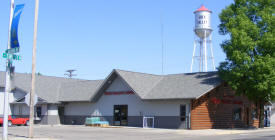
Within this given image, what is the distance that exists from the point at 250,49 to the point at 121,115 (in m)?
14.0

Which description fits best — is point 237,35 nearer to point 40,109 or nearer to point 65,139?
point 65,139

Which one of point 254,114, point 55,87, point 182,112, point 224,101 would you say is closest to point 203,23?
point 254,114

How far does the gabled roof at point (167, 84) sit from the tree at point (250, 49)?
1965mm

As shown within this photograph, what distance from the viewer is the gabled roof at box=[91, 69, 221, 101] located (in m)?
31.9

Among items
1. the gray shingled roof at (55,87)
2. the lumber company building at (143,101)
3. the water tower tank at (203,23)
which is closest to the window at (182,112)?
the lumber company building at (143,101)

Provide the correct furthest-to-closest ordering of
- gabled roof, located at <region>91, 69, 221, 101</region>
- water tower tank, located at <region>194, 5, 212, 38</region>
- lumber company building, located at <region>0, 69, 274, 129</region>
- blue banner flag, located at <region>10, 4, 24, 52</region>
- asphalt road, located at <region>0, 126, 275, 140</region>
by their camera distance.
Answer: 1. water tower tank, located at <region>194, 5, 212, 38</region>
2. lumber company building, located at <region>0, 69, 274, 129</region>
3. gabled roof, located at <region>91, 69, 221, 101</region>
4. asphalt road, located at <region>0, 126, 275, 140</region>
5. blue banner flag, located at <region>10, 4, 24, 52</region>

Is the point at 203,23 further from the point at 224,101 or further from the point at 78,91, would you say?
the point at 78,91

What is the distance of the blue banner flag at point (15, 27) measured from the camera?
60.4 feet

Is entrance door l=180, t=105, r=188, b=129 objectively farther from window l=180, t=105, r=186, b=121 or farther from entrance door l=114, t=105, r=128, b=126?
entrance door l=114, t=105, r=128, b=126

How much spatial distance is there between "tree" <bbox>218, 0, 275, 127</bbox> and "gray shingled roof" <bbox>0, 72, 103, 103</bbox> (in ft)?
50.5

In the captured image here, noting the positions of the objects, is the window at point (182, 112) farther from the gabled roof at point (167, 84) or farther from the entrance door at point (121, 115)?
the entrance door at point (121, 115)

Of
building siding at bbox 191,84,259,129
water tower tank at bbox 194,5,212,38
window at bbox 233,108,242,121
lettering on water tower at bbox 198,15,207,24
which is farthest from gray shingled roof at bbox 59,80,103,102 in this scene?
window at bbox 233,108,242,121

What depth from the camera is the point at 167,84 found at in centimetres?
3619

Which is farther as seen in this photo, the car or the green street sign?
the car
